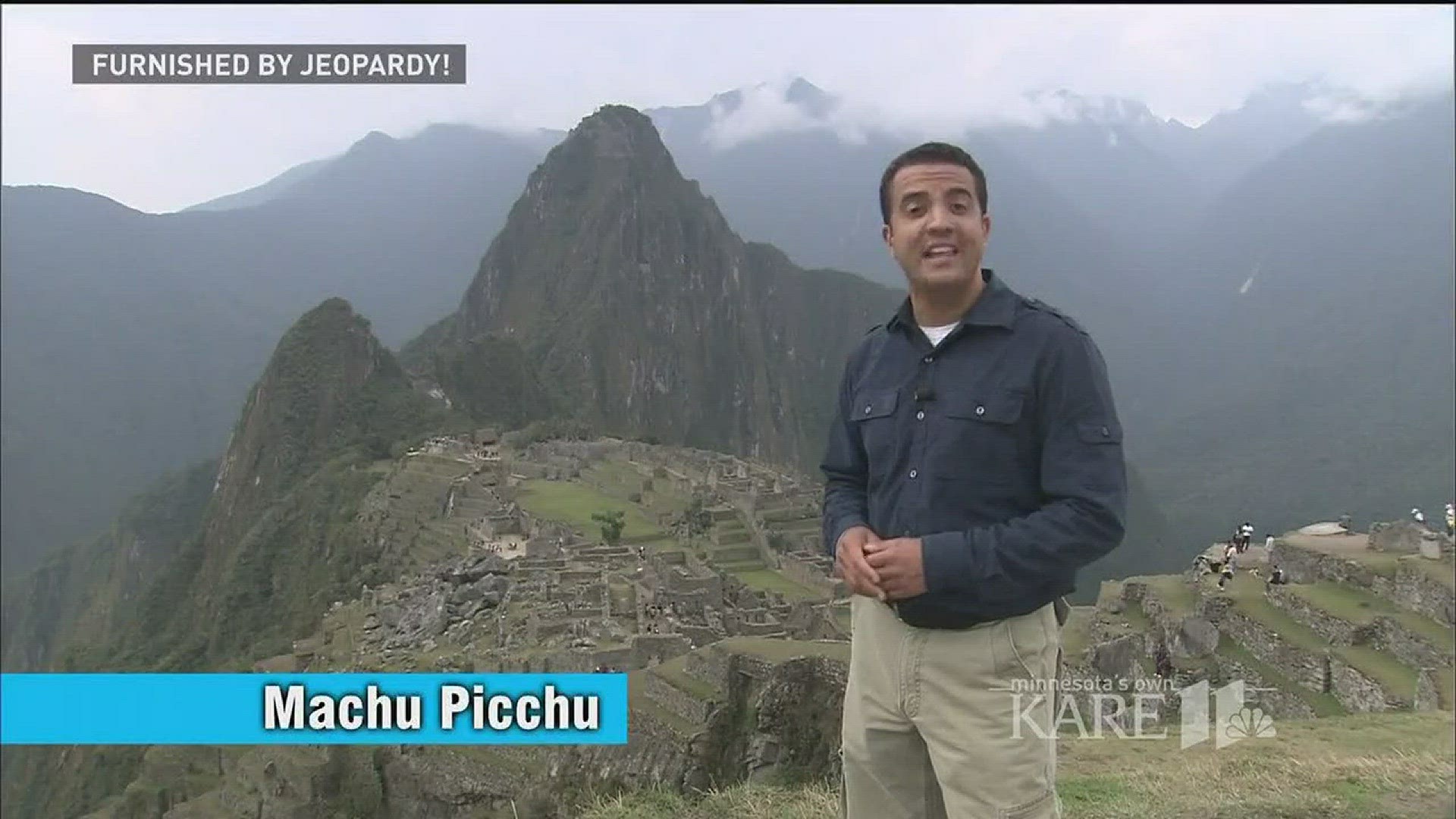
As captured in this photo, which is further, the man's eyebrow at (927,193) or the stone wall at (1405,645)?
the stone wall at (1405,645)

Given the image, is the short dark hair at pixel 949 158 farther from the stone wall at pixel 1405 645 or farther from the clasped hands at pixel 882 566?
the stone wall at pixel 1405 645

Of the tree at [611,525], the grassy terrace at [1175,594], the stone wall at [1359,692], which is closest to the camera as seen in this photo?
the stone wall at [1359,692]

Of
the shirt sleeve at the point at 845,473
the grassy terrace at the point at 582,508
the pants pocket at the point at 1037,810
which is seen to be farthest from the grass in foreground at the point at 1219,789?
the grassy terrace at the point at 582,508

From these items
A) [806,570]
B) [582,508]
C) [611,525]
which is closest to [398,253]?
[582,508]

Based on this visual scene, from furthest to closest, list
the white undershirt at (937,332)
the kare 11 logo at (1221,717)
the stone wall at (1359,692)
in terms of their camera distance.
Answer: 1. the stone wall at (1359,692)
2. the kare 11 logo at (1221,717)
3. the white undershirt at (937,332)

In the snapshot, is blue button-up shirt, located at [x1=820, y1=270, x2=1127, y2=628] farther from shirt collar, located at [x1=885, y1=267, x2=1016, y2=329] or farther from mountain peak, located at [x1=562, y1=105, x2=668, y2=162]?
mountain peak, located at [x1=562, y1=105, x2=668, y2=162]

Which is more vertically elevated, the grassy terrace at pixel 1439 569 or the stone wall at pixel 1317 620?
the grassy terrace at pixel 1439 569

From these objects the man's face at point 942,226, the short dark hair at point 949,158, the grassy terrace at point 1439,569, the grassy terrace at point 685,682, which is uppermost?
the short dark hair at point 949,158

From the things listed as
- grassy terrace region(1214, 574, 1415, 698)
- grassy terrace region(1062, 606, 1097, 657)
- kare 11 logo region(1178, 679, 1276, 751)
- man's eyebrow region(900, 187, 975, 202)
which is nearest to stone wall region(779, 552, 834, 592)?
grassy terrace region(1062, 606, 1097, 657)
